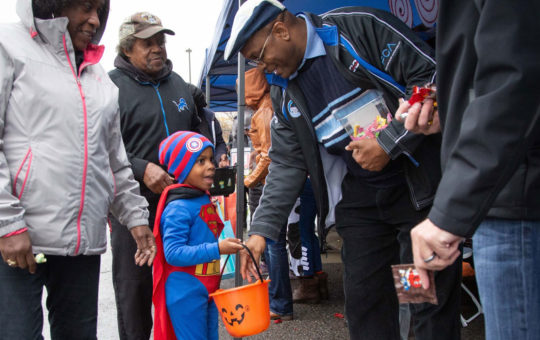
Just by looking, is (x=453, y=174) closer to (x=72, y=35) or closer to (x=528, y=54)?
(x=528, y=54)

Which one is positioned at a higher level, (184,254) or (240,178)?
(240,178)

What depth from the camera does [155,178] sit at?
269cm

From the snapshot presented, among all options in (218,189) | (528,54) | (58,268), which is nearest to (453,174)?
(528,54)

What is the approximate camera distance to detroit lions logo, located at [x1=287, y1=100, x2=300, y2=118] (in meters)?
2.30

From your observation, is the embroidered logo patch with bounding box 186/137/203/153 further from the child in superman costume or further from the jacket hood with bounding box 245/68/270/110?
the jacket hood with bounding box 245/68/270/110

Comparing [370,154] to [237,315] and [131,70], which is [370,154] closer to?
[237,315]

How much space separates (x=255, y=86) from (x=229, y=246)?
7.58ft

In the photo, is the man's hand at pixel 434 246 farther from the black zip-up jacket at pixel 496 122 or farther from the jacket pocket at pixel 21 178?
the jacket pocket at pixel 21 178

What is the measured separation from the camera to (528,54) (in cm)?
93

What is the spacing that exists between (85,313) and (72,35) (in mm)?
1164

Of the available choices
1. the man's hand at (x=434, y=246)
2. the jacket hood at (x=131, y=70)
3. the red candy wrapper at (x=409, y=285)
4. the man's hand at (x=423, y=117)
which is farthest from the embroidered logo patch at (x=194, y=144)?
the man's hand at (x=434, y=246)

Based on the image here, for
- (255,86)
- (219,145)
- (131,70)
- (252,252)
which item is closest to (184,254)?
(252,252)

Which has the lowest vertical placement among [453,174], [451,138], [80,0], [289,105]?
[453,174]

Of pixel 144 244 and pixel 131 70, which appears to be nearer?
pixel 144 244
